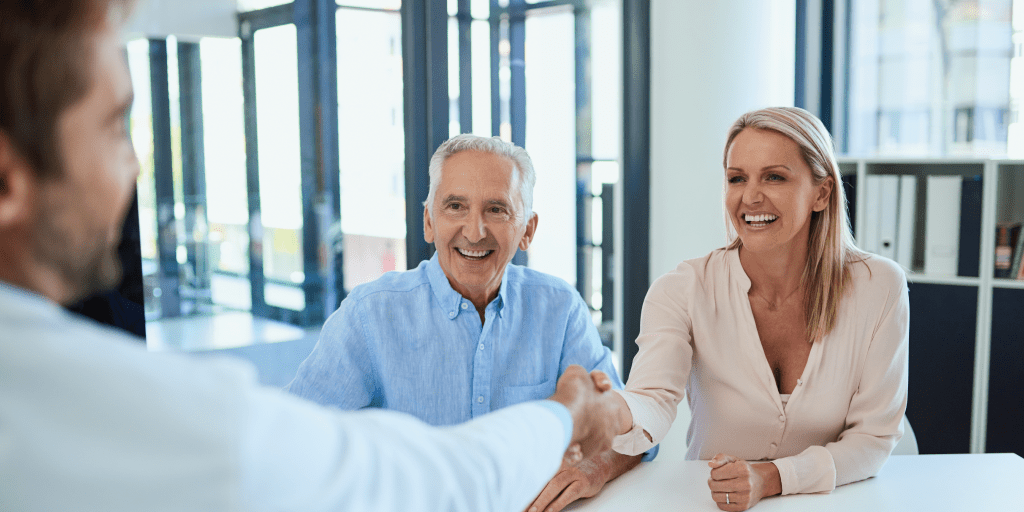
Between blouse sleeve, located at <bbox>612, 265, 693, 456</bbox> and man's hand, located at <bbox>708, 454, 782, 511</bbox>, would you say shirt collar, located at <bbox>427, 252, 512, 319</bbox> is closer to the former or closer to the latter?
blouse sleeve, located at <bbox>612, 265, 693, 456</bbox>

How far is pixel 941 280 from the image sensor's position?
3.28m

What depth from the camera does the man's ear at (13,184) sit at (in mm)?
608

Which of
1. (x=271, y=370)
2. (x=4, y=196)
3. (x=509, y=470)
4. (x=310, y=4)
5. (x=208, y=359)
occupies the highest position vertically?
(x=310, y=4)

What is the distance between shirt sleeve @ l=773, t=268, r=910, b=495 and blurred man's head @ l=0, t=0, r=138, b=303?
137cm

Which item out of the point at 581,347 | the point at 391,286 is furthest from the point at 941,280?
the point at 391,286

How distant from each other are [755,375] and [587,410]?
2.42 feet

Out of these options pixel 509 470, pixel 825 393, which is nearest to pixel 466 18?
pixel 825 393

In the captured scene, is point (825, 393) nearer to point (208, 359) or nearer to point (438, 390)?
point (438, 390)

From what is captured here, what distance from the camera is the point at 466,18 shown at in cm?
321

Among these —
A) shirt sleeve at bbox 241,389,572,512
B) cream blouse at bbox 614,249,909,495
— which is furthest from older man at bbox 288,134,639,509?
shirt sleeve at bbox 241,389,572,512

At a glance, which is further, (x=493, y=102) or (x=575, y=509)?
(x=493, y=102)

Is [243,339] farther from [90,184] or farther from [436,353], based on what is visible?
[90,184]

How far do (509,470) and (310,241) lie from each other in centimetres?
213

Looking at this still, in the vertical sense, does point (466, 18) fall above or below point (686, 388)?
above
